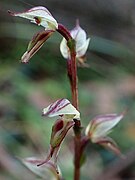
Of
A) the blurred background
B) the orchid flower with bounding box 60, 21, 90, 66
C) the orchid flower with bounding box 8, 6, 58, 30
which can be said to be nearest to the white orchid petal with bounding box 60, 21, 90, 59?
the orchid flower with bounding box 60, 21, 90, 66

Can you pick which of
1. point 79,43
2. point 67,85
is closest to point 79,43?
point 79,43

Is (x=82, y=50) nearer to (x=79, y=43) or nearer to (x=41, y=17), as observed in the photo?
(x=79, y=43)

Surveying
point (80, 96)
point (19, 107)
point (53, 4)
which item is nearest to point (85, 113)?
point (80, 96)

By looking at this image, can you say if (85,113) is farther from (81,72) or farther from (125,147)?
(81,72)

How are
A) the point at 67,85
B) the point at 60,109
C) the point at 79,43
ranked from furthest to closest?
the point at 67,85 < the point at 79,43 < the point at 60,109

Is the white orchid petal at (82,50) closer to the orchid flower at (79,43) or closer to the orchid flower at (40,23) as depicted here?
the orchid flower at (79,43)

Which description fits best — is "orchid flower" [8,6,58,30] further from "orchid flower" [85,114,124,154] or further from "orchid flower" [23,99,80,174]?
"orchid flower" [85,114,124,154]

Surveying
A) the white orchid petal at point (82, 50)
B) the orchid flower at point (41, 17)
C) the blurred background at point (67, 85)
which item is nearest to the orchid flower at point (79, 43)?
the white orchid petal at point (82, 50)
